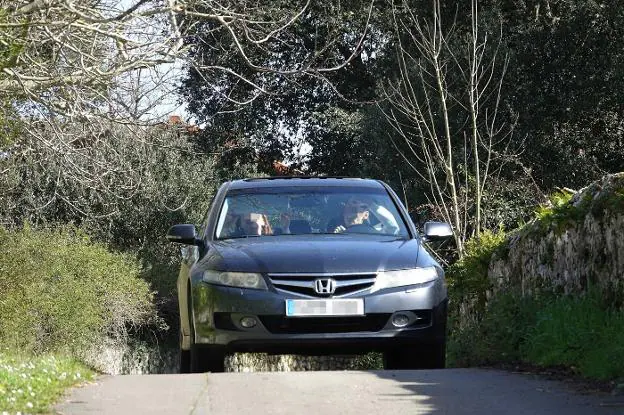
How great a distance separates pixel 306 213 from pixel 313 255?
4.01ft

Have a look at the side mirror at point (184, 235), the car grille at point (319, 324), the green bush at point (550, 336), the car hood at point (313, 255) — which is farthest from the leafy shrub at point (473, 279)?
the car grille at point (319, 324)

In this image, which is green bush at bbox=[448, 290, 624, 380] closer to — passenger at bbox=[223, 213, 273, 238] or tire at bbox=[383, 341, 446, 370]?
tire at bbox=[383, 341, 446, 370]

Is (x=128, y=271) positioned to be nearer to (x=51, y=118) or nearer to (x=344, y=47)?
(x=344, y=47)

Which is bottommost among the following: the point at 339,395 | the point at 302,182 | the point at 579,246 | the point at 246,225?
the point at 339,395

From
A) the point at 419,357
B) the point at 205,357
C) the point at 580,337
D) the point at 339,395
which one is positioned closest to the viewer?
the point at 339,395

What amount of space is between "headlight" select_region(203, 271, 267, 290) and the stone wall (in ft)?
8.98

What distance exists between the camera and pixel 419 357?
9.69 m

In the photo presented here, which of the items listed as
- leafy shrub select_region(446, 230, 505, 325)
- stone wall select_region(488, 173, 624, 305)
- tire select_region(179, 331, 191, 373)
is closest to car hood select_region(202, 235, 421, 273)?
tire select_region(179, 331, 191, 373)

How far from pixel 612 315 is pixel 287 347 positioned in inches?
95.4

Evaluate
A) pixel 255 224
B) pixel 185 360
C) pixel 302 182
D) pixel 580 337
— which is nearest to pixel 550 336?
pixel 580 337

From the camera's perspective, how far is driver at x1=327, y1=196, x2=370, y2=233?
1028 centimetres

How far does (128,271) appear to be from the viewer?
28.3m

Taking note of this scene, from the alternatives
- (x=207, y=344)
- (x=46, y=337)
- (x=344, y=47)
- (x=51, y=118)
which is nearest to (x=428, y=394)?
(x=207, y=344)

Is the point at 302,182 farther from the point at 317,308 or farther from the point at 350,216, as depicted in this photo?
the point at 317,308
